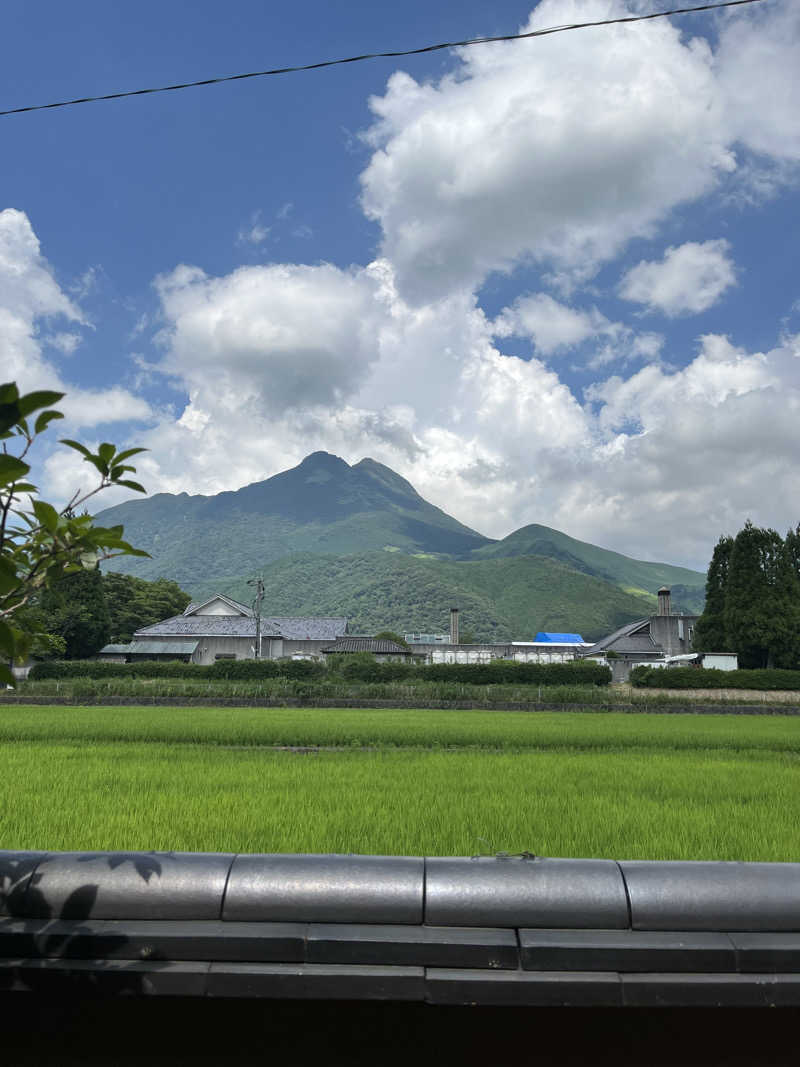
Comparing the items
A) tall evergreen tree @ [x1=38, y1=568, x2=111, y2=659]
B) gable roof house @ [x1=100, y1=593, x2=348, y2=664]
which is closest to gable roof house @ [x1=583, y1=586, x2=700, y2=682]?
gable roof house @ [x1=100, y1=593, x2=348, y2=664]

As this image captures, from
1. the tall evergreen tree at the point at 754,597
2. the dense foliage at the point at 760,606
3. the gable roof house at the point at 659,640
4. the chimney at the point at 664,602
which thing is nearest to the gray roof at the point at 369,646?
the gable roof house at the point at 659,640

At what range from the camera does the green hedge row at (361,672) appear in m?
35.8

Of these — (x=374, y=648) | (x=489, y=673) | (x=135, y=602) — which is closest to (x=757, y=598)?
(x=489, y=673)

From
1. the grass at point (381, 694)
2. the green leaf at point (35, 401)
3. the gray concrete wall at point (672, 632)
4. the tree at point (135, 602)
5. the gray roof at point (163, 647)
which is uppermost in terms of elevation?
the tree at point (135, 602)

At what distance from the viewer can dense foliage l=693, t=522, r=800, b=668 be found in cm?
3759

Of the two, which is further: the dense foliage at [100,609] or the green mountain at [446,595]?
the green mountain at [446,595]

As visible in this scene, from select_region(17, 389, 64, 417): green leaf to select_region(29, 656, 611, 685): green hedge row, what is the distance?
35.6 metres

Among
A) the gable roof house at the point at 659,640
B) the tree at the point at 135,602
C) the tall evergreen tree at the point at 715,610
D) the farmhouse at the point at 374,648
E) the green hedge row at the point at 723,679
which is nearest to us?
the green hedge row at the point at 723,679

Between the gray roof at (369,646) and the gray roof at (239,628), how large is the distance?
3322 millimetres

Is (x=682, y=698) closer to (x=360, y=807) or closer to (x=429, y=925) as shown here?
(x=360, y=807)

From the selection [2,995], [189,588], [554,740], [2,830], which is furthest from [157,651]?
[189,588]

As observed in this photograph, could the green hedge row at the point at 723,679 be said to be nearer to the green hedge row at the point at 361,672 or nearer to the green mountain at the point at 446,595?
the green hedge row at the point at 361,672

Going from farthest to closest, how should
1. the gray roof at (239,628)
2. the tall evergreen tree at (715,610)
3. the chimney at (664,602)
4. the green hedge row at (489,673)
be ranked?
the chimney at (664,602), the gray roof at (239,628), the tall evergreen tree at (715,610), the green hedge row at (489,673)

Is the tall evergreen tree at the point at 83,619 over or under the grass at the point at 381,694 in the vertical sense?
over
